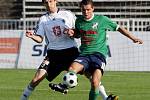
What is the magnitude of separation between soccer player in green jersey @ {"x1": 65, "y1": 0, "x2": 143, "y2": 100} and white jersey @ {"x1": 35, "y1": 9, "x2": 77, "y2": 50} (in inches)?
15.6

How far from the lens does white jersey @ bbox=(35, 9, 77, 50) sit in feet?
39.4

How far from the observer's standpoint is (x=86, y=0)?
11.3 meters

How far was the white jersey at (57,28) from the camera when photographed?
12023mm

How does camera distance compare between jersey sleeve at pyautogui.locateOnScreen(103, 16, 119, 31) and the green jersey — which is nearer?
the green jersey

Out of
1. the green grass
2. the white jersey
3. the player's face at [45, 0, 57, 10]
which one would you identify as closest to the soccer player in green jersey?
the white jersey

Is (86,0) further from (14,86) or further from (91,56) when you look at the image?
(14,86)

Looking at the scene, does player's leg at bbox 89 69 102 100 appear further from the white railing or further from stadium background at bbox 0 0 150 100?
the white railing

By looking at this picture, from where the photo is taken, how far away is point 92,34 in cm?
1150

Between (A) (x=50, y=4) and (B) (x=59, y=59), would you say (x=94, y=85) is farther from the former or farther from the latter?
(A) (x=50, y=4)

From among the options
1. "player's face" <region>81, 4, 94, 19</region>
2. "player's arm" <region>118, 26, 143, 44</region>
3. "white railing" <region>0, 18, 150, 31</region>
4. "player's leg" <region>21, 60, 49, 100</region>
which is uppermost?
"player's face" <region>81, 4, 94, 19</region>

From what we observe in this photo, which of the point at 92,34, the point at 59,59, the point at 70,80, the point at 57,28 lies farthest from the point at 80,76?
the point at 70,80

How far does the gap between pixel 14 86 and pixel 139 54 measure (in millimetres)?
9115

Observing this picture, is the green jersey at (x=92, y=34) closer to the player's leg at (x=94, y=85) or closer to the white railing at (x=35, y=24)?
the player's leg at (x=94, y=85)

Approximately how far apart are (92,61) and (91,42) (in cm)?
37
